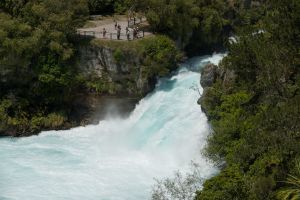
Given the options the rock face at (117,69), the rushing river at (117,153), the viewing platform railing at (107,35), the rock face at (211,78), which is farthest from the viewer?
the viewing platform railing at (107,35)

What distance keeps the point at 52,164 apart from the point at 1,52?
11199mm

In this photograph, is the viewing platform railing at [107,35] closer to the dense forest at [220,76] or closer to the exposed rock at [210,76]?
the dense forest at [220,76]

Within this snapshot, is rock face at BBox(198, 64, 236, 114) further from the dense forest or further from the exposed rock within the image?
the dense forest

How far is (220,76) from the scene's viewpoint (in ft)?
147

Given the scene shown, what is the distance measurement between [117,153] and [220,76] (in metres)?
9.73

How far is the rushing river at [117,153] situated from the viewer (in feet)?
129

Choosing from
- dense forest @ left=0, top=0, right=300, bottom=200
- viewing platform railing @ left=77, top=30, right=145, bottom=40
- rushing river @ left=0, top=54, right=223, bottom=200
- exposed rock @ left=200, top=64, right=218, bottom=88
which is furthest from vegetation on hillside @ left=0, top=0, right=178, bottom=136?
exposed rock @ left=200, top=64, right=218, bottom=88

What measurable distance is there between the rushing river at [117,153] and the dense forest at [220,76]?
2.51m

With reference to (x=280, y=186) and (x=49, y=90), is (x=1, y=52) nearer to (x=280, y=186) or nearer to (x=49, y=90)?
(x=49, y=90)

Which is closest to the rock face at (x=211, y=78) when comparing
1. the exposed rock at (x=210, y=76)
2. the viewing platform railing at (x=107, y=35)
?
the exposed rock at (x=210, y=76)

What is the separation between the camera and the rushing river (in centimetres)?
3925

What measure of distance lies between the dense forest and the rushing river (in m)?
2.51

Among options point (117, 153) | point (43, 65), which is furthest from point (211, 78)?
point (43, 65)

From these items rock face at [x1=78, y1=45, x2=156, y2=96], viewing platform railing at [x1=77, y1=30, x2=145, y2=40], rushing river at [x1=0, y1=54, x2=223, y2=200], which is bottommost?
rushing river at [x1=0, y1=54, x2=223, y2=200]
